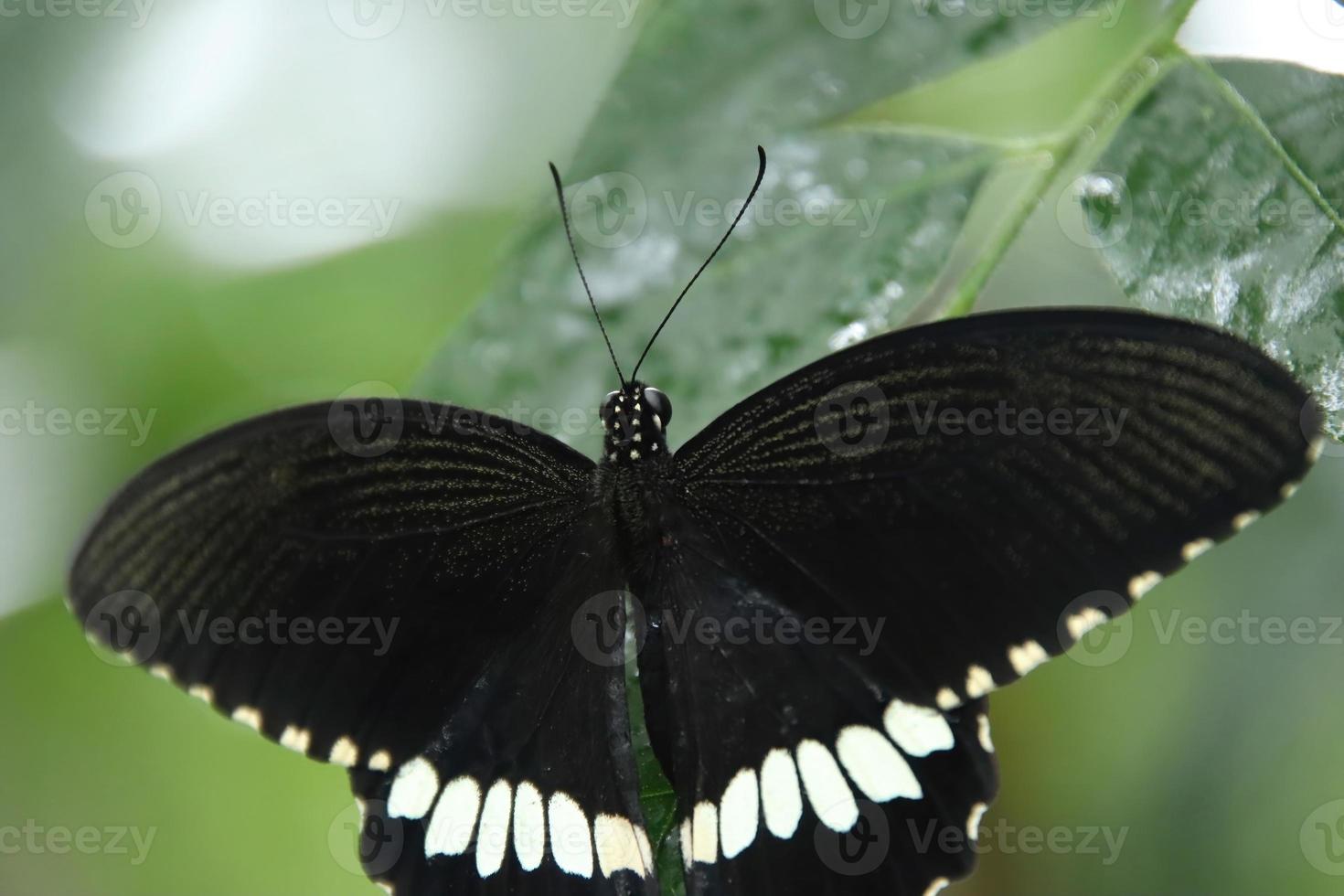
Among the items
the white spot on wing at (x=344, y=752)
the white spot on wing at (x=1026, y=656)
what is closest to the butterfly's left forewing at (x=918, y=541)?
the white spot on wing at (x=1026, y=656)

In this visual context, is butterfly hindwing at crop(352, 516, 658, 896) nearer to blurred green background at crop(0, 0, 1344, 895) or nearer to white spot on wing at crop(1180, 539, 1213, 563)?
white spot on wing at crop(1180, 539, 1213, 563)

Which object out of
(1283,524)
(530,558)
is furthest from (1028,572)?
(1283,524)

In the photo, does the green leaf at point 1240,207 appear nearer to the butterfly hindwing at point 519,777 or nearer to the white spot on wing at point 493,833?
the butterfly hindwing at point 519,777

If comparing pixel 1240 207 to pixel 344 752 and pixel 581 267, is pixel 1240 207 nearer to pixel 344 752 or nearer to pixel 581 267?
pixel 581 267

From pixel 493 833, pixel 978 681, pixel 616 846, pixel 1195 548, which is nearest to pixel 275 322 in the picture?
pixel 493 833

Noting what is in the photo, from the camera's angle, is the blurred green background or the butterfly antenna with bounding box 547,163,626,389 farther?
the blurred green background

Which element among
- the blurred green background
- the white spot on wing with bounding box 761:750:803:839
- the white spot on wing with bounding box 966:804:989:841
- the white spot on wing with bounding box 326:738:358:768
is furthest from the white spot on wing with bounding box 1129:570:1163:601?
the blurred green background
